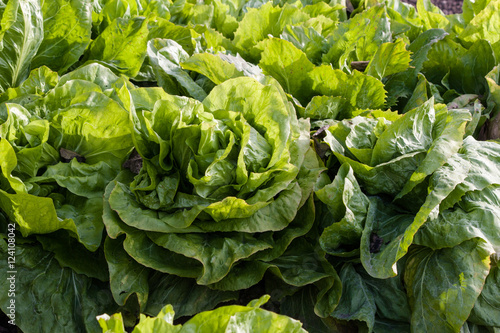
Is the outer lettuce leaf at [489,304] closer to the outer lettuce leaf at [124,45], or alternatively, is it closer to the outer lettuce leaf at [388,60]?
the outer lettuce leaf at [388,60]

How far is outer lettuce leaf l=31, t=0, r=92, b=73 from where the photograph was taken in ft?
8.71

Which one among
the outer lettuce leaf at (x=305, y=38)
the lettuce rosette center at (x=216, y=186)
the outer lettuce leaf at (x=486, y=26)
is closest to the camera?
the lettuce rosette center at (x=216, y=186)

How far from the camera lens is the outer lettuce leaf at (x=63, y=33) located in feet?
8.71

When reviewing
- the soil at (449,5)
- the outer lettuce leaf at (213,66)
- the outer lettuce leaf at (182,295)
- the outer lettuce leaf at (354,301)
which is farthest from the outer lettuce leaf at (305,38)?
the soil at (449,5)

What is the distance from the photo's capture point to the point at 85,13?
2.69 meters

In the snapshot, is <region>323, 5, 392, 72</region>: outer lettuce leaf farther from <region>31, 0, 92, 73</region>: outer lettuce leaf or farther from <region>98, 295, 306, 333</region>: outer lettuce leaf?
<region>98, 295, 306, 333</region>: outer lettuce leaf

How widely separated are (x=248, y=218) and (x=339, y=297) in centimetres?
55

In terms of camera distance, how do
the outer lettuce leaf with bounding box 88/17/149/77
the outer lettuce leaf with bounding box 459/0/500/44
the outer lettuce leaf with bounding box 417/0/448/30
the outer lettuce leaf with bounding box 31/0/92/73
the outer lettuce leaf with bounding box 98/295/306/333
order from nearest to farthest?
the outer lettuce leaf with bounding box 98/295/306/333 → the outer lettuce leaf with bounding box 31/0/92/73 → the outer lettuce leaf with bounding box 88/17/149/77 → the outer lettuce leaf with bounding box 459/0/500/44 → the outer lettuce leaf with bounding box 417/0/448/30

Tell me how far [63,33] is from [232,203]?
157cm

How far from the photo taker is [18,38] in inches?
96.6

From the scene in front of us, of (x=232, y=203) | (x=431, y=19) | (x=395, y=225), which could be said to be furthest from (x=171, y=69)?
(x=431, y=19)

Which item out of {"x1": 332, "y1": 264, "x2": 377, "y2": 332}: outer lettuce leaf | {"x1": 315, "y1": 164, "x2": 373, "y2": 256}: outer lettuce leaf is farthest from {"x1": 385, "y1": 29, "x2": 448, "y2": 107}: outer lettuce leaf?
{"x1": 332, "y1": 264, "x2": 377, "y2": 332}: outer lettuce leaf

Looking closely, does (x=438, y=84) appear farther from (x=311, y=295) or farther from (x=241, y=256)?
(x=241, y=256)

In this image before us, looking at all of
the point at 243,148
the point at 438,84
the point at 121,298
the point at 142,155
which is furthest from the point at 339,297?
the point at 438,84
